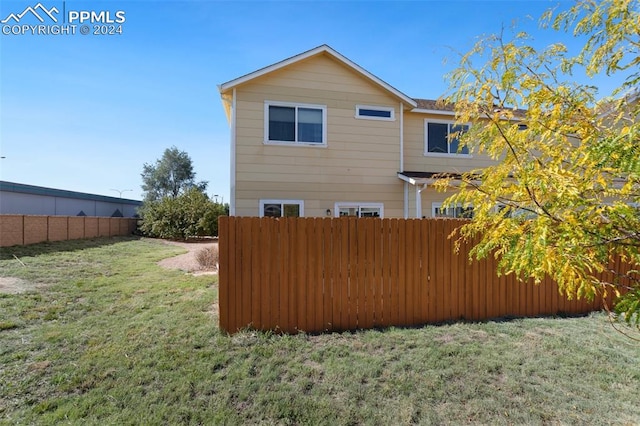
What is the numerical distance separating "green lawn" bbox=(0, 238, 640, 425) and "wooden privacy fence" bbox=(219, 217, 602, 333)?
340mm

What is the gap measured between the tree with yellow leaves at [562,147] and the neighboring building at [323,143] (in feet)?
23.0

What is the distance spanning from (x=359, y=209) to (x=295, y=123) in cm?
333

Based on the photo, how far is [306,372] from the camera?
11.4 feet

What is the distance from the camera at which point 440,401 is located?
299cm

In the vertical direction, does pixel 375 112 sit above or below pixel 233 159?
above

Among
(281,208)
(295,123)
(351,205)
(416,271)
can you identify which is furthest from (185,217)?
(416,271)

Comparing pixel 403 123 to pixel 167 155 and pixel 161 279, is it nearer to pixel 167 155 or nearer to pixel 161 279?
pixel 161 279

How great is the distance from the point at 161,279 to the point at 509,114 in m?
8.87

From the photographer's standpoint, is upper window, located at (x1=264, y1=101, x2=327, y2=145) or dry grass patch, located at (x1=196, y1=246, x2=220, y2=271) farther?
dry grass patch, located at (x1=196, y1=246, x2=220, y2=271)

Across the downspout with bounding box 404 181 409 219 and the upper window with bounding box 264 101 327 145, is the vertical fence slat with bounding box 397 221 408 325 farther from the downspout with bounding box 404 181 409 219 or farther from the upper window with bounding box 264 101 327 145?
the upper window with bounding box 264 101 327 145

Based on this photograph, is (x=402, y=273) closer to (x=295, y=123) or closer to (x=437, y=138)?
(x=295, y=123)

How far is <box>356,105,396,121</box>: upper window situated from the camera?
9.96m

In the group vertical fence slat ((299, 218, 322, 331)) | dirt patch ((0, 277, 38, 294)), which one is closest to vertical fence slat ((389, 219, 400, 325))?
vertical fence slat ((299, 218, 322, 331))

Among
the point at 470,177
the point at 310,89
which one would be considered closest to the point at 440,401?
the point at 470,177
